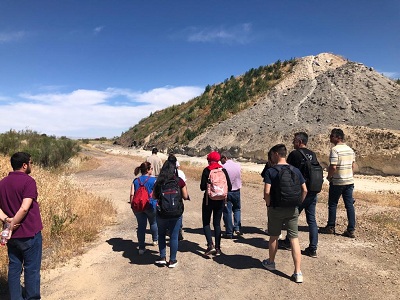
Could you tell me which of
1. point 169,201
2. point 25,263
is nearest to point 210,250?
point 169,201

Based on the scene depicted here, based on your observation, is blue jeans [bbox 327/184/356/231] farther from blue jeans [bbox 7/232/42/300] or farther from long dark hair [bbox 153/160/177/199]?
blue jeans [bbox 7/232/42/300]

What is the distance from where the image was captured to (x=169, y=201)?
17.6 feet

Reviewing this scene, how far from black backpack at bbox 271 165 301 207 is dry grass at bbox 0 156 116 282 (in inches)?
154

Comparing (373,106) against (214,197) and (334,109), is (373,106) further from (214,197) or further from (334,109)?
(214,197)

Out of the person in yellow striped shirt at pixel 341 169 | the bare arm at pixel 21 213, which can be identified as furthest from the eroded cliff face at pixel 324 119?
the bare arm at pixel 21 213

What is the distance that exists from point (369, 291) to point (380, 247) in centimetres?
208

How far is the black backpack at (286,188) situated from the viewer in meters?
4.89

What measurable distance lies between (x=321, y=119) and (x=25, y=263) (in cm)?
2717

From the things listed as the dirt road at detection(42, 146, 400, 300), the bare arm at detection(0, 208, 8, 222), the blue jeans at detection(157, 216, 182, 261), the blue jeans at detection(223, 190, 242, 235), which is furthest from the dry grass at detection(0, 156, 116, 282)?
the blue jeans at detection(223, 190, 242, 235)

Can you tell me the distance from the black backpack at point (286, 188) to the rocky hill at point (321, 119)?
1738 cm

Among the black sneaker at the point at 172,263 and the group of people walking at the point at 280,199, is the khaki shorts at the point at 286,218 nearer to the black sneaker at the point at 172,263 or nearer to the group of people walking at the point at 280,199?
the group of people walking at the point at 280,199

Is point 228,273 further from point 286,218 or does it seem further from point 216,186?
point 216,186

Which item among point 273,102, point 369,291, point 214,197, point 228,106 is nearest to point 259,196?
point 214,197

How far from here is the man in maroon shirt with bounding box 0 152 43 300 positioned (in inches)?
156
